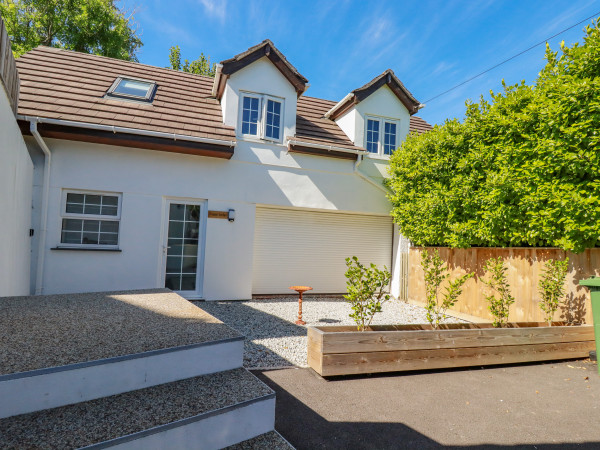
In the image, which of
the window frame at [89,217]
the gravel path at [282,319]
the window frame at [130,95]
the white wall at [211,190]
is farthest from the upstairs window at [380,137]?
the window frame at [89,217]

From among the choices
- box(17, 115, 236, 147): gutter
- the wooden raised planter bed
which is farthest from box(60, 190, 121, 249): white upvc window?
the wooden raised planter bed

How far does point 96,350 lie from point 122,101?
7835 millimetres

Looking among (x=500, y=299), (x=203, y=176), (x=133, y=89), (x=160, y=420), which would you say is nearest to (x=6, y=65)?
(x=203, y=176)

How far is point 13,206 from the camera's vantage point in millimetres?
5332

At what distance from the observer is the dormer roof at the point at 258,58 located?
9.05 metres

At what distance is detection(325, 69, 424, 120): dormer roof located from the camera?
10477 millimetres

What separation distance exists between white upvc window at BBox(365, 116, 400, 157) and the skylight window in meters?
6.26

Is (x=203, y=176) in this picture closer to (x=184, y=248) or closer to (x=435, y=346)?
(x=184, y=248)

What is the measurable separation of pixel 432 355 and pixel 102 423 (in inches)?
154

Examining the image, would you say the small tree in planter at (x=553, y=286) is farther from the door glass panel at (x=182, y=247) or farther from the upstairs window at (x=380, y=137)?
the door glass panel at (x=182, y=247)

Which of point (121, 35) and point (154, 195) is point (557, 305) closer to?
point (154, 195)

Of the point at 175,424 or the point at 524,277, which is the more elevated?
the point at 524,277

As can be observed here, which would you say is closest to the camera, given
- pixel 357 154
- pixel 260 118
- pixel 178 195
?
pixel 178 195

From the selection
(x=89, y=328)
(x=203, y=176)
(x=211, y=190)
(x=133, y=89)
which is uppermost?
(x=133, y=89)
